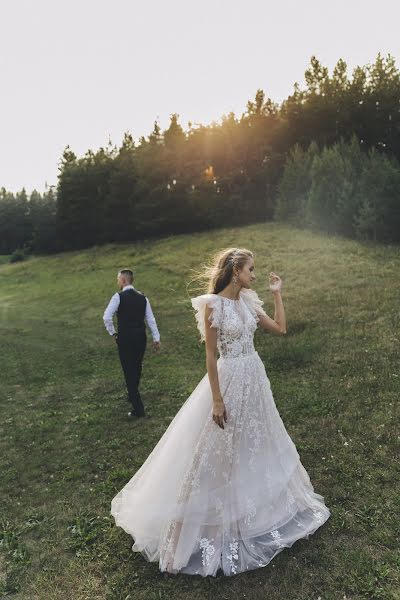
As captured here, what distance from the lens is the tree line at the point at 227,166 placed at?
5781 centimetres

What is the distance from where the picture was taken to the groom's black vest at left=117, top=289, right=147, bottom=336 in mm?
10492

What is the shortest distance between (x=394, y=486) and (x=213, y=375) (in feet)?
12.0

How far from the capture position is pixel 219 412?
5379mm

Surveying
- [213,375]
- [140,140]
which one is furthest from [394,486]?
[140,140]

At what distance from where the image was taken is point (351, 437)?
8.51m

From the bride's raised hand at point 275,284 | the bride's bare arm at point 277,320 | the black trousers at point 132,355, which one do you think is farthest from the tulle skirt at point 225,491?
the black trousers at point 132,355

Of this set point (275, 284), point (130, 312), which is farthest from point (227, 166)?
point (275, 284)

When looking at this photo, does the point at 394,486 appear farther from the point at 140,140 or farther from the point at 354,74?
the point at 140,140

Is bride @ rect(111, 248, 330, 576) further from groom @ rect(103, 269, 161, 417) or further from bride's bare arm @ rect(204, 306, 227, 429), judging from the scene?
groom @ rect(103, 269, 161, 417)

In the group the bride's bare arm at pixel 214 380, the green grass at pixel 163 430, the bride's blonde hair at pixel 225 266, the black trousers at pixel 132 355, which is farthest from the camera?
the black trousers at pixel 132 355

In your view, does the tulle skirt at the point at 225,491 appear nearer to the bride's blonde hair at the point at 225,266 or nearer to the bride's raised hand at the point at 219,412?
the bride's raised hand at the point at 219,412

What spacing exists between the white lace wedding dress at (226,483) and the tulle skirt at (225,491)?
1cm

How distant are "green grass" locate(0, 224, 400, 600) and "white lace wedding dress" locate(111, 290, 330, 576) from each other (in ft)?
0.76

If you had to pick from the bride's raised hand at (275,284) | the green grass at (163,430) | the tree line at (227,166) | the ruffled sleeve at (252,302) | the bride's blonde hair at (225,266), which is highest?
the tree line at (227,166)
